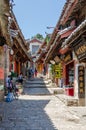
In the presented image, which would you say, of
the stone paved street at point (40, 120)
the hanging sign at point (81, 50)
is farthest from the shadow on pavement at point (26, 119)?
the hanging sign at point (81, 50)

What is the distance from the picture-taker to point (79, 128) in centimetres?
1175

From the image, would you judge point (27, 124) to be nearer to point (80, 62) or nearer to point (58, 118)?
point (58, 118)

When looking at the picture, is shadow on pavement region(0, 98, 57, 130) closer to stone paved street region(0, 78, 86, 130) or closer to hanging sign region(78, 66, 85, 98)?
stone paved street region(0, 78, 86, 130)

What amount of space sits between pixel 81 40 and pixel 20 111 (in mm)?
3766

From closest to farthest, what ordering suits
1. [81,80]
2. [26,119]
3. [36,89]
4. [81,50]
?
[26,119], [81,50], [81,80], [36,89]

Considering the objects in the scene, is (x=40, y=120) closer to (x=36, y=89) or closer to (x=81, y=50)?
(x=81, y=50)

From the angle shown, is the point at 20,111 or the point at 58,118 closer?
the point at 58,118

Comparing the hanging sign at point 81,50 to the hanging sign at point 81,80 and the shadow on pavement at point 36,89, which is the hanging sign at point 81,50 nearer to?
the hanging sign at point 81,80

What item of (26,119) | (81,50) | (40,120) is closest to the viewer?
(40,120)

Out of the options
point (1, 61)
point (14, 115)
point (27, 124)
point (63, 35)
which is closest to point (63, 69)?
point (63, 35)

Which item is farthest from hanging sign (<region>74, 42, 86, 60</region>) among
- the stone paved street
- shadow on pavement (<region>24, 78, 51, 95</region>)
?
shadow on pavement (<region>24, 78, 51, 95</region>)

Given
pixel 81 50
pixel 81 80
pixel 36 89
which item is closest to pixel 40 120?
pixel 81 50

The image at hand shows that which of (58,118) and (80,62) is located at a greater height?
(80,62)

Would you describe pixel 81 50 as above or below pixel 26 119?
above
